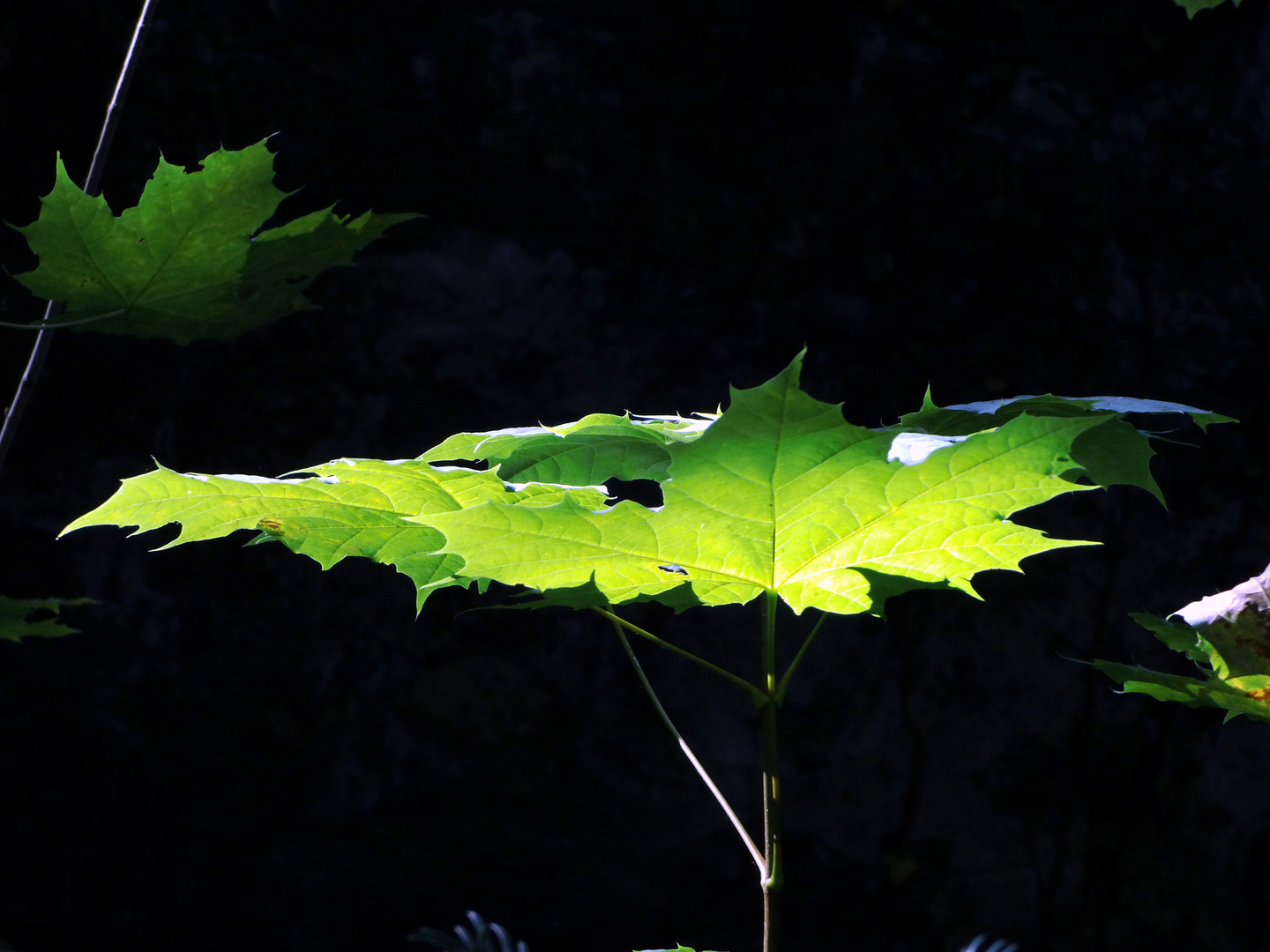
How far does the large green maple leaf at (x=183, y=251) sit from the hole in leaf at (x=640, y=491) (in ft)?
3.36

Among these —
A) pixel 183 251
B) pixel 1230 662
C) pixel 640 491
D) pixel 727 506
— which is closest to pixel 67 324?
pixel 183 251

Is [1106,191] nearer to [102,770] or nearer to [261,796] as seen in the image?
[261,796]

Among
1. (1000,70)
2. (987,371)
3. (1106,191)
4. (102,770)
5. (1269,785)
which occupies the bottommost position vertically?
(1269,785)

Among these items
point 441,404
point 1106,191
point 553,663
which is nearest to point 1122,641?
point 1106,191

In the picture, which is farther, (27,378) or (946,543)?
(27,378)

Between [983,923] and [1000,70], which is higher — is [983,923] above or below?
below

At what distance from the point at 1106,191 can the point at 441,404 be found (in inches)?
54.9

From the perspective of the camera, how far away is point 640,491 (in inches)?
68.2

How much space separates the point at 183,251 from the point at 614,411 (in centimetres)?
122

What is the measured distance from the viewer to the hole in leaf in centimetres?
166

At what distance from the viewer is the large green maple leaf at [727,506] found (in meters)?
0.32

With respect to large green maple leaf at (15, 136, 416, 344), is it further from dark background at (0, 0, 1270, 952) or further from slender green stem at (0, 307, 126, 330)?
dark background at (0, 0, 1270, 952)

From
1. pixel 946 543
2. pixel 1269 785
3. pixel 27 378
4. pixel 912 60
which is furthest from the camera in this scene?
pixel 912 60

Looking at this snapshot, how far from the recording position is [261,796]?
170cm
